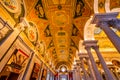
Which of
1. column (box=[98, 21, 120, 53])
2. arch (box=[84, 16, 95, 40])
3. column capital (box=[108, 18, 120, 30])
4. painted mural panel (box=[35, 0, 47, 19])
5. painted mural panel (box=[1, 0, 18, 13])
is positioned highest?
painted mural panel (box=[35, 0, 47, 19])

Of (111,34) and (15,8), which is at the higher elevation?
(15,8)

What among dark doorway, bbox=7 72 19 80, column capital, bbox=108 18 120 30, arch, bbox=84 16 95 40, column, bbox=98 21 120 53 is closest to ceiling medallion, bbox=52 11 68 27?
arch, bbox=84 16 95 40

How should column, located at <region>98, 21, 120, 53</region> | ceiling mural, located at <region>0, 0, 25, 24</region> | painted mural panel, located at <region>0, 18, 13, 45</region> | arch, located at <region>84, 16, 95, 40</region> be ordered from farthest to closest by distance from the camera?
arch, located at <region>84, 16, 95, 40</region> → ceiling mural, located at <region>0, 0, 25, 24</region> → painted mural panel, located at <region>0, 18, 13, 45</region> → column, located at <region>98, 21, 120, 53</region>

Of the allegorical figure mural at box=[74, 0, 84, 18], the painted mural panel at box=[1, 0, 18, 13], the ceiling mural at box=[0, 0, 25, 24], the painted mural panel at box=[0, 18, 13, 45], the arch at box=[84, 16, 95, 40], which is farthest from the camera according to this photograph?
the arch at box=[84, 16, 95, 40]

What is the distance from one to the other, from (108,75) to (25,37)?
205 inches

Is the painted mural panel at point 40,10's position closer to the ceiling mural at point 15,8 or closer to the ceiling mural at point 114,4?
the ceiling mural at point 15,8

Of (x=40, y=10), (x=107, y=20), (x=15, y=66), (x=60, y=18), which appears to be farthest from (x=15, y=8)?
(x=60, y=18)

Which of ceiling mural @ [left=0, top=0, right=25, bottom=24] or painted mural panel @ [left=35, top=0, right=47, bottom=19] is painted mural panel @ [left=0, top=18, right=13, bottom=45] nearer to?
ceiling mural @ [left=0, top=0, right=25, bottom=24]

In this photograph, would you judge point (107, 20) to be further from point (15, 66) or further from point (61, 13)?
point (15, 66)

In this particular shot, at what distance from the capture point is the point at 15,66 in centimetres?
696

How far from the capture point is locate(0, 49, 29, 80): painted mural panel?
6.47 meters

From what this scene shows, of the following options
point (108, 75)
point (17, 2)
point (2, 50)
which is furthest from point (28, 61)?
point (108, 75)

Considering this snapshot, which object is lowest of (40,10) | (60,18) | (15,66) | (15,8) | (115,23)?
(15,66)

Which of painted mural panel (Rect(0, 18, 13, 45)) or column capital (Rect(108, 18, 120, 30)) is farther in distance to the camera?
column capital (Rect(108, 18, 120, 30))
